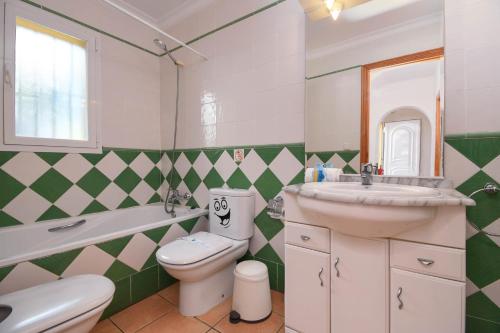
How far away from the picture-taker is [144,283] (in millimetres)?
1601

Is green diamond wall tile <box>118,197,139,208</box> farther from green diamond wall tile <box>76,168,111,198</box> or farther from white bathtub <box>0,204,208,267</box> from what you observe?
green diamond wall tile <box>76,168,111,198</box>

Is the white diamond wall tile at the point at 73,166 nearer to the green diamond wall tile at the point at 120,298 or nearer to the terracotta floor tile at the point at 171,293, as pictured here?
the green diamond wall tile at the point at 120,298

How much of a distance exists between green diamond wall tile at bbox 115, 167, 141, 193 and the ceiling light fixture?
2.04m

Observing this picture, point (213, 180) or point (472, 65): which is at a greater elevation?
point (472, 65)

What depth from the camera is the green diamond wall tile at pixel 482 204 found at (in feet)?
3.37

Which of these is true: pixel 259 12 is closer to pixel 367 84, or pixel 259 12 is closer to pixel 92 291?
pixel 367 84

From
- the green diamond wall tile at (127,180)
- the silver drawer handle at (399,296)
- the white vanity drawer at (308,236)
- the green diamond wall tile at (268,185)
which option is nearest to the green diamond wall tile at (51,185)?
the green diamond wall tile at (127,180)

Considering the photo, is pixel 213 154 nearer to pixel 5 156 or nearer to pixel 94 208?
pixel 94 208

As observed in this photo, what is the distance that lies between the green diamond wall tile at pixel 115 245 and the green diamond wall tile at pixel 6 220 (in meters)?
0.69

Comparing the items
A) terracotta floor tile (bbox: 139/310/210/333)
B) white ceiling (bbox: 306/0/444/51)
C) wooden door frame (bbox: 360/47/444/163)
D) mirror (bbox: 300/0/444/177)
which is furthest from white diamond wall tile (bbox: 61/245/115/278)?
white ceiling (bbox: 306/0/444/51)

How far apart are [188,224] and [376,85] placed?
Result: 1649 millimetres

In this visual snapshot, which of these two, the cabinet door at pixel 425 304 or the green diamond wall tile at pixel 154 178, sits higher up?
the green diamond wall tile at pixel 154 178

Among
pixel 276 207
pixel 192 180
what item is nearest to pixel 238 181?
pixel 276 207

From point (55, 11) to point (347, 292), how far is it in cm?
261
